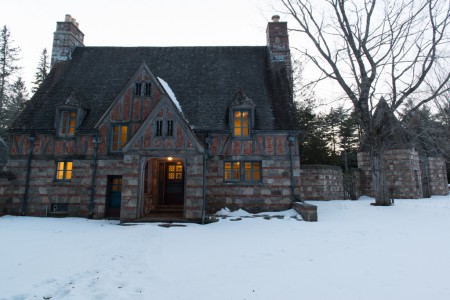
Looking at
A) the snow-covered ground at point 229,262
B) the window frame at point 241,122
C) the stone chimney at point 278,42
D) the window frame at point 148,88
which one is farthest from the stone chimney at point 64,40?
the stone chimney at point 278,42

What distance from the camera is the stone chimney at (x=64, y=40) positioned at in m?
17.0

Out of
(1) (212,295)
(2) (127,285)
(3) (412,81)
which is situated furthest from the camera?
(3) (412,81)

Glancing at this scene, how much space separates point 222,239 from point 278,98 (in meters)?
9.49

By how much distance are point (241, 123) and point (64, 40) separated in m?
13.3

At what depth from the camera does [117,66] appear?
16797 millimetres

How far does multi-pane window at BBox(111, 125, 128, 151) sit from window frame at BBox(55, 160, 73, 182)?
8.39 feet

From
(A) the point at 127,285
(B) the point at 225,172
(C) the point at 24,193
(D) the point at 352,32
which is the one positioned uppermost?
(D) the point at 352,32

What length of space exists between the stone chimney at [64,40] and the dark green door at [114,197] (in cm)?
958

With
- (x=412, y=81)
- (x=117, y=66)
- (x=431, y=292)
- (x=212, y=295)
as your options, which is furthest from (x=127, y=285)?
→ (x=412, y=81)

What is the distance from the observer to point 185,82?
15.8 meters

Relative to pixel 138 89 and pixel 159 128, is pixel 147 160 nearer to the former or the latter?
pixel 159 128

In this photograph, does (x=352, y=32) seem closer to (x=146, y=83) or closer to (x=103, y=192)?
(x=146, y=83)

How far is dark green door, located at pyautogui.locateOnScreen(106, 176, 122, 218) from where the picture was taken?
43.4 feet

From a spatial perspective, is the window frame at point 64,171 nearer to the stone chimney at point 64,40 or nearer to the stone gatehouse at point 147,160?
the stone gatehouse at point 147,160
